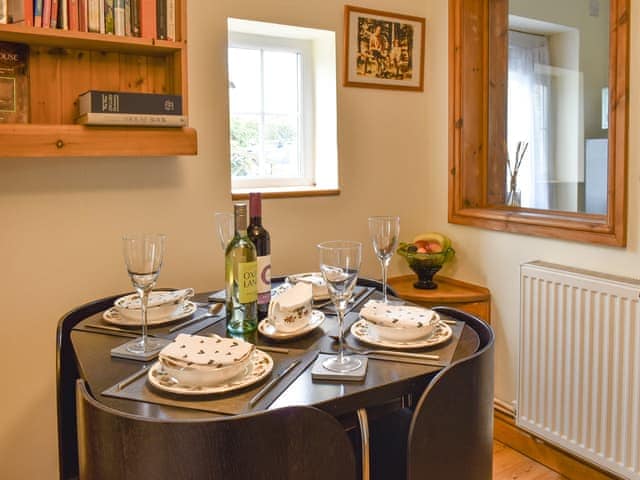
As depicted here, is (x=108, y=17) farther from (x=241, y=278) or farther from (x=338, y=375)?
(x=338, y=375)

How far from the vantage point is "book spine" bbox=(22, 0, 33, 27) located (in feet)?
5.76

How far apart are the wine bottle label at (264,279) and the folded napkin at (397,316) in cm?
28

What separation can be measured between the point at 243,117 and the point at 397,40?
0.81 metres

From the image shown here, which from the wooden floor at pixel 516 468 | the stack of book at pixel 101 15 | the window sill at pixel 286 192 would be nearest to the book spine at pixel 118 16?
the stack of book at pixel 101 15

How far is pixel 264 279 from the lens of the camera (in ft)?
5.04

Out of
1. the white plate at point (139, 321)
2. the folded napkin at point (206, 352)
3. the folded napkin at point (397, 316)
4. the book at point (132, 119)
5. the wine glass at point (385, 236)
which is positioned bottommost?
the white plate at point (139, 321)

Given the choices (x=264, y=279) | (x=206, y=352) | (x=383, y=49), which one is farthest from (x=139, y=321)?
(x=383, y=49)

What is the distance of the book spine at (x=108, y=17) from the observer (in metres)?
1.89

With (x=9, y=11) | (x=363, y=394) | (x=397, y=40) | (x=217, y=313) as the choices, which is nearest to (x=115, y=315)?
(x=217, y=313)

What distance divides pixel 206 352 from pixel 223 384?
78 mm

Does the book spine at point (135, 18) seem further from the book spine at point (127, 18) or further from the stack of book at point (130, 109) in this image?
the stack of book at point (130, 109)

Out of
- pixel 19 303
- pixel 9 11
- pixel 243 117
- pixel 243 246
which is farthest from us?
pixel 243 117

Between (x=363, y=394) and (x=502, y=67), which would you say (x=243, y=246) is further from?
(x=502, y=67)

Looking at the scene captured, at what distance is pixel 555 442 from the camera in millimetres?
2201
